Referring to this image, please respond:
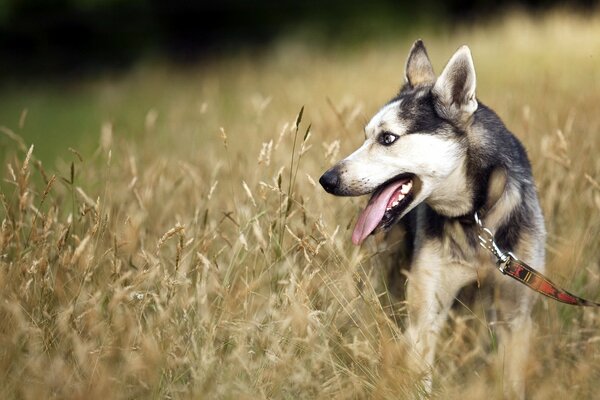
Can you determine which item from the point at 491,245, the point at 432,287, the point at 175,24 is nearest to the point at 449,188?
the point at 491,245

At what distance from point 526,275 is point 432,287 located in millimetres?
427

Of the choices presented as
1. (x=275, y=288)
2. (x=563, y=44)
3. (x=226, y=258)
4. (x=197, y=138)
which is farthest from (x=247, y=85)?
(x=275, y=288)

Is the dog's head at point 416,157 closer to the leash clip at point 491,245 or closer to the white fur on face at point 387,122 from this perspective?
the white fur on face at point 387,122

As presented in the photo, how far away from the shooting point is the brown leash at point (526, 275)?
285 centimetres

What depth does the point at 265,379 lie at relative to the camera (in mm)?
2654

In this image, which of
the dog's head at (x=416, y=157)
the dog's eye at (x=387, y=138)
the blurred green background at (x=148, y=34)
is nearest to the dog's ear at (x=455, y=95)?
the dog's head at (x=416, y=157)

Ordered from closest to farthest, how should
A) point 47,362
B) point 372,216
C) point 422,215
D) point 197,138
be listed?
point 47,362, point 372,216, point 422,215, point 197,138

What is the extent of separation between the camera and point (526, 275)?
2943 millimetres

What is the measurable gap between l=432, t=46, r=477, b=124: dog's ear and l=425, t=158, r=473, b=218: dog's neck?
22cm

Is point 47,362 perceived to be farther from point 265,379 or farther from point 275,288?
point 275,288

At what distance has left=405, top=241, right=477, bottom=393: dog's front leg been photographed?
3.19m

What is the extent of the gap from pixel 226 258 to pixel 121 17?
44.3 feet

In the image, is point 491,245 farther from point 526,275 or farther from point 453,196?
point 453,196

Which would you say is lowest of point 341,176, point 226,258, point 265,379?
point 226,258
